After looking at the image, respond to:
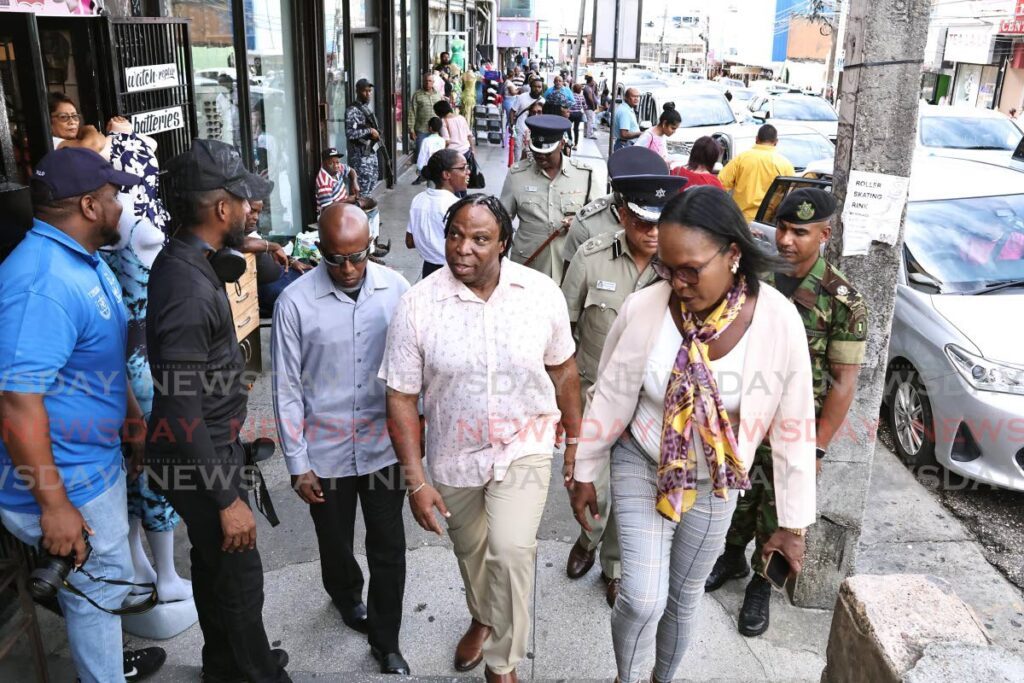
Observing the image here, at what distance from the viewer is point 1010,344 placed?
16.3ft

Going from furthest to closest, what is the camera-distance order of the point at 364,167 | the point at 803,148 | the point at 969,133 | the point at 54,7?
1. the point at 969,133
2. the point at 803,148
3. the point at 364,167
4. the point at 54,7

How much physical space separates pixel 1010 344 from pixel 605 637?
3188mm

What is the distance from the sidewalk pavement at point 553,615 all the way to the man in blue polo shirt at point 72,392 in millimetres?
703

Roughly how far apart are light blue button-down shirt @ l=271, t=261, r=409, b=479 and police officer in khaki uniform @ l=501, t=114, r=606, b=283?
2311 mm

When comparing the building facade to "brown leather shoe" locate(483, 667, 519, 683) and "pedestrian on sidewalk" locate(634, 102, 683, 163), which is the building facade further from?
"pedestrian on sidewalk" locate(634, 102, 683, 163)

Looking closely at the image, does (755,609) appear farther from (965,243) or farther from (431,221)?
(965,243)

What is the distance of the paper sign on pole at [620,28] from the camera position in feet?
28.3

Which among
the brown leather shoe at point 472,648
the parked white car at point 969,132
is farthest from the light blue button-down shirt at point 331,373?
the parked white car at point 969,132

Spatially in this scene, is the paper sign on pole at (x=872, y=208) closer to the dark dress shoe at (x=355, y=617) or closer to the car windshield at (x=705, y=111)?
the dark dress shoe at (x=355, y=617)

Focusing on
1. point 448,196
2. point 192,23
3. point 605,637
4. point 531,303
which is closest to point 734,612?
point 605,637

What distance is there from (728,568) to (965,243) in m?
3.48

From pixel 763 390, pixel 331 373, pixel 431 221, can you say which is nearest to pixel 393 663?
pixel 331 373

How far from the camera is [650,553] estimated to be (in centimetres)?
283

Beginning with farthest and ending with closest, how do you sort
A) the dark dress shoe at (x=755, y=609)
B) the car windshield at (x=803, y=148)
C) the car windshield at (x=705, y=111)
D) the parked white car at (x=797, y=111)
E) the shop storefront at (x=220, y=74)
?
the parked white car at (x=797, y=111), the car windshield at (x=705, y=111), the car windshield at (x=803, y=148), the shop storefront at (x=220, y=74), the dark dress shoe at (x=755, y=609)
